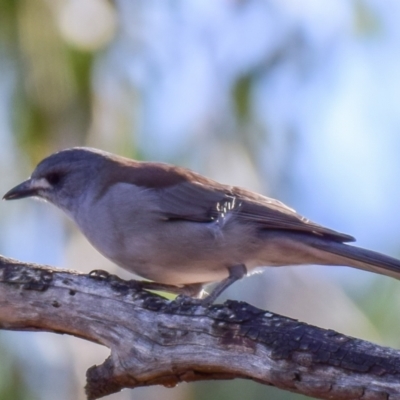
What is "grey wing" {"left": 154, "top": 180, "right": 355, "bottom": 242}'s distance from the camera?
6023mm

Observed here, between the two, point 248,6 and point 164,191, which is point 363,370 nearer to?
point 164,191

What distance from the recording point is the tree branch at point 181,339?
4336 millimetres

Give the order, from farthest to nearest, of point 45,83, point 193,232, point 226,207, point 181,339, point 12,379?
point 45,83
point 12,379
point 226,207
point 193,232
point 181,339

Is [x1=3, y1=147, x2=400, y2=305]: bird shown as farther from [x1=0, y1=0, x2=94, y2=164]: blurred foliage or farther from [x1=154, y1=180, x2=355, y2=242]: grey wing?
[x1=0, y1=0, x2=94, y2=164]: blurred foliage

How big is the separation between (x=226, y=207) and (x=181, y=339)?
64.0 inches

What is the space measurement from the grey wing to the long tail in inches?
3.3

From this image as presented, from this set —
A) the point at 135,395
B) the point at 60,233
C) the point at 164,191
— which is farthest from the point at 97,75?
the point at 135,395

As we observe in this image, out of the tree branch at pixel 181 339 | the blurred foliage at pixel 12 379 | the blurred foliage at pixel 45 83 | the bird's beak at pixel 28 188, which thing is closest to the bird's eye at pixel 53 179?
the bird's beak at pixel 28 188

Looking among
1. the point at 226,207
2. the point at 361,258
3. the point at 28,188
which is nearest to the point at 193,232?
the point at 226,207

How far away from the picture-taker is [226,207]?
6.23 m

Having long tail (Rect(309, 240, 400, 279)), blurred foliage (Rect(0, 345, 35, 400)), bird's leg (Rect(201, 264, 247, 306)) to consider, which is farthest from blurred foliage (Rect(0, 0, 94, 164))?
long tail (Rect(309, 240, 400, 279))

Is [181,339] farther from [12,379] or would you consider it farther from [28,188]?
[12,379]

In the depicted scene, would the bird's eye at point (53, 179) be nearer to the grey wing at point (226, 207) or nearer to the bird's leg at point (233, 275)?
the grey wing at point (226, 207)

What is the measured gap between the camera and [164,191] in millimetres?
6258
